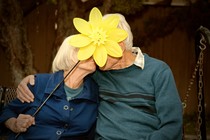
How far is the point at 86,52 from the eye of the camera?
7.41ft

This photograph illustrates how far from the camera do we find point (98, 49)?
2270 millimetres

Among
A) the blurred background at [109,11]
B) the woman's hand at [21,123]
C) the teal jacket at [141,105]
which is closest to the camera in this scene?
the teal jacket at [141,105]

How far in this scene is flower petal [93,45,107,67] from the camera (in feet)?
7.33

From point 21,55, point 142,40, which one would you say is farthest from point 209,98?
point 21,55

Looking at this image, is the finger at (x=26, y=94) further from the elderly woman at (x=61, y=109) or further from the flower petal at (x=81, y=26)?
the flower petal at (x=81, y=26)

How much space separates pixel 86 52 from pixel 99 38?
0.38 ft

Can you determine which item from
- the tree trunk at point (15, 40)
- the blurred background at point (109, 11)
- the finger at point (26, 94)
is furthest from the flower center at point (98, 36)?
the tree trunk at point (15, 40)

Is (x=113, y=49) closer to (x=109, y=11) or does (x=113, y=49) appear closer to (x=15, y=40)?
(x=109, y=11)

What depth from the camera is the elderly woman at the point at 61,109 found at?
238 centimetres

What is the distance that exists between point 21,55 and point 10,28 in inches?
15.1

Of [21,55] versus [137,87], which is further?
[21,55]

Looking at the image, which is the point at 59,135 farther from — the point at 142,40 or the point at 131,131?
the point at 142,40

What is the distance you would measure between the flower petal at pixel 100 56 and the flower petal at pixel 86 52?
0.08 feet

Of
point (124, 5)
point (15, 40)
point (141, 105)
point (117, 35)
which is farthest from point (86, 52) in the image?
point (15, 40)
